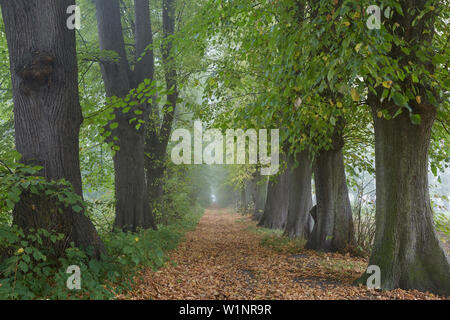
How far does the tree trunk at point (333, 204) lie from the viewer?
845 cm

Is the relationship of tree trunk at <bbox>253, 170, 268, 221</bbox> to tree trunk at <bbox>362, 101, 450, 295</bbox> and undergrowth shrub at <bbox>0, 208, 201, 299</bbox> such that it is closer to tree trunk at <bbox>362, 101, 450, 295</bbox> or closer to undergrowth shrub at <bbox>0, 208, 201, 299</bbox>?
tree trunk at <bbox>362, 101, 450, 295</bbox>

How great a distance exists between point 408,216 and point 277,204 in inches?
425

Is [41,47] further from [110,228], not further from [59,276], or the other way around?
[110,228]

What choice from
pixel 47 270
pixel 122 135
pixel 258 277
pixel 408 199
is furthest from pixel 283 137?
pixel 122 135

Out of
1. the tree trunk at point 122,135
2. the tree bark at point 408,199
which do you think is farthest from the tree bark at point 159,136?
the tree bark at point 408,199

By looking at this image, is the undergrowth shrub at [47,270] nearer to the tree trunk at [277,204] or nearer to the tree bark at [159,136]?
the tree bark at [159,136]

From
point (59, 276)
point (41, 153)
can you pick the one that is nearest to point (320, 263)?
point (59, 276)

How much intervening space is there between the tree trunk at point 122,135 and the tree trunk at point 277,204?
823cm

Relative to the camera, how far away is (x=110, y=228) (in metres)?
8.52

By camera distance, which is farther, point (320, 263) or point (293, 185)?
point (293, 185)

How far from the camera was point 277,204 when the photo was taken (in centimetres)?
1575

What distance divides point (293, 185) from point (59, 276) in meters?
8.85

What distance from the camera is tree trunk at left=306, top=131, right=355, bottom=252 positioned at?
27.7ft
